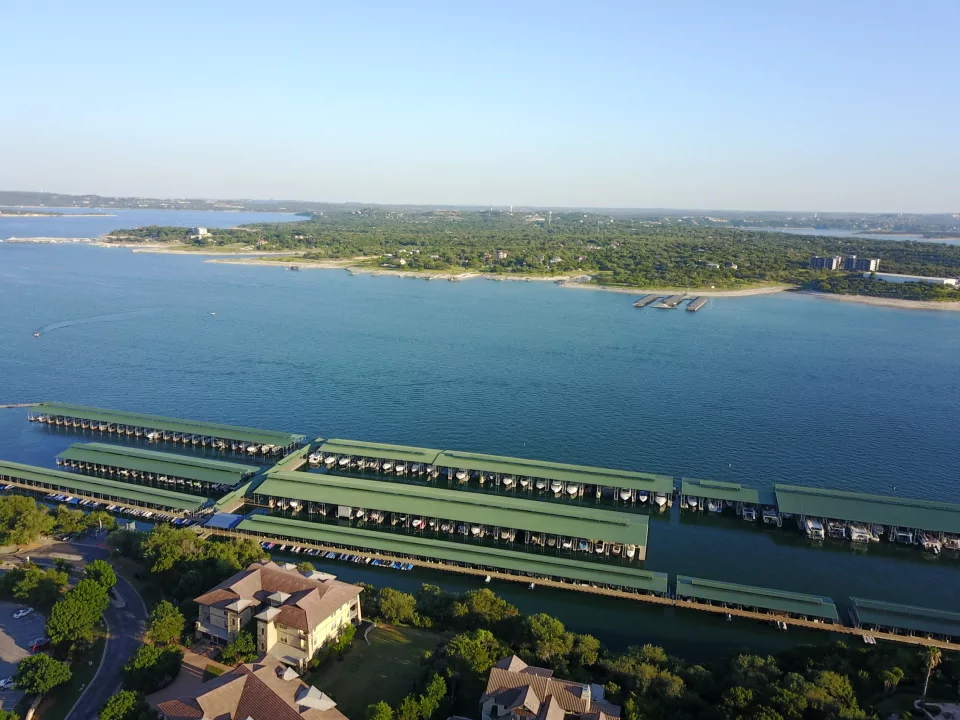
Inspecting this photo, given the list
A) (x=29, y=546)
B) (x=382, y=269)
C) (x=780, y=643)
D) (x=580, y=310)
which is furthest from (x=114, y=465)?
(x=382, y=269)

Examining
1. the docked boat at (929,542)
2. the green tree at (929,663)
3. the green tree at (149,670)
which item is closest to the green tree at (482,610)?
the green tree at (149,670)

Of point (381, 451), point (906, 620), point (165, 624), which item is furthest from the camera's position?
point (381, 451)

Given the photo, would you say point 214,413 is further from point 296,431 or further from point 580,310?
Result: point 580,310

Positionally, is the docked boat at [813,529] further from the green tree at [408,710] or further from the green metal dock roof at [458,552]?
the green tree at [408,710]

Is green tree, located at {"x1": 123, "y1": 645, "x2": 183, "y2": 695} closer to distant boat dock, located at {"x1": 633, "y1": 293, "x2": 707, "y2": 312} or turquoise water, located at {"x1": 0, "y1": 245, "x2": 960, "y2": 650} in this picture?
turquoise water, located at {"x1": 0, "y1": 245, "x2": 960, "y2": 650}

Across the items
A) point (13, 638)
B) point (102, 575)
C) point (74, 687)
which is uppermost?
point (102, 575)

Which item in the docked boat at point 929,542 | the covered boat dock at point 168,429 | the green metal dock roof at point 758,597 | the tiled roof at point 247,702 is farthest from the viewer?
the covered boat dock at point 168,429

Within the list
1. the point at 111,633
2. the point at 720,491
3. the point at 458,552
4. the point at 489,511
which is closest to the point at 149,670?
the point at 111,633

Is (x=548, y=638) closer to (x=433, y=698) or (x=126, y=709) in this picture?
(x=433, y=698)
